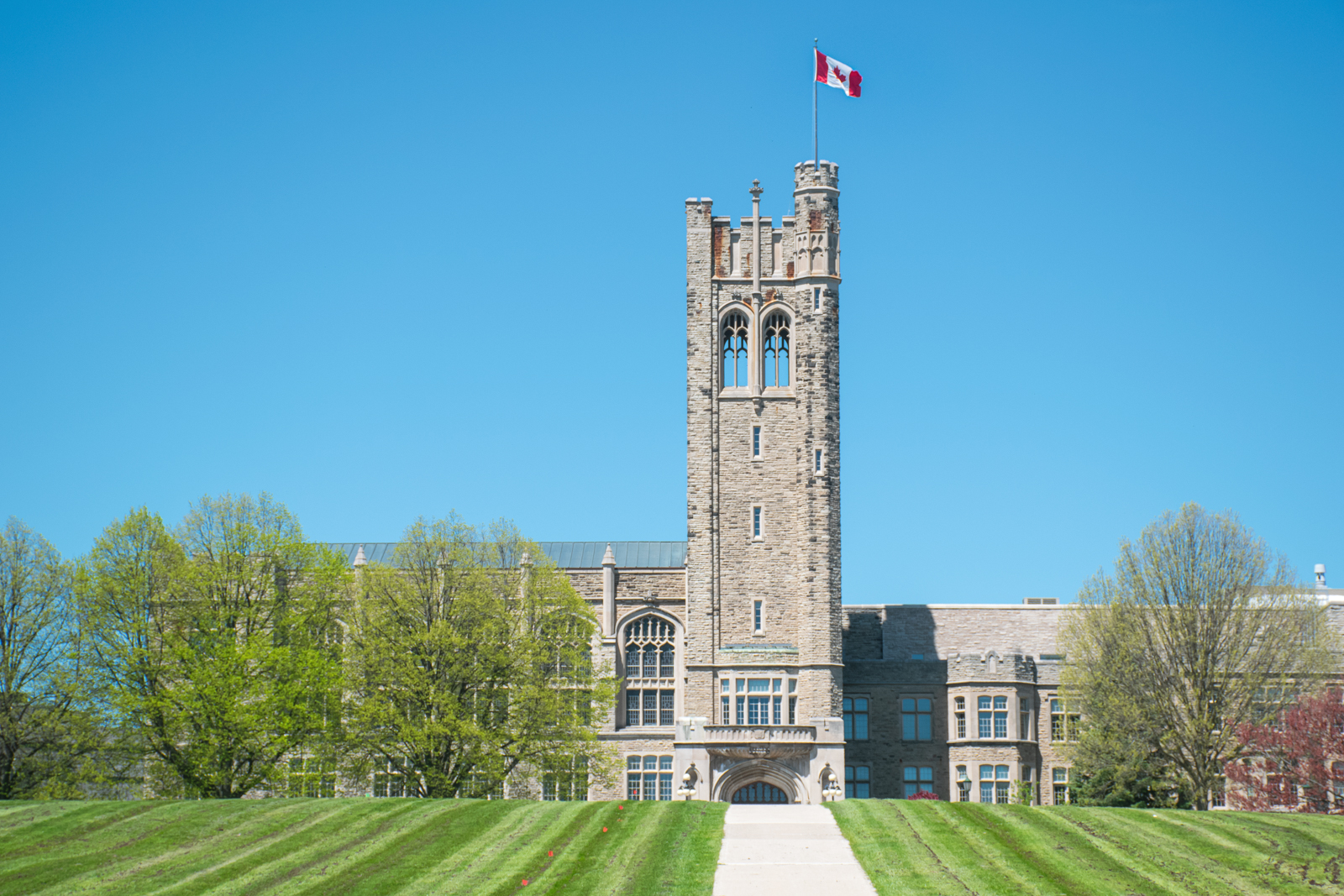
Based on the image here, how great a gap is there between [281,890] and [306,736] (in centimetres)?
2191

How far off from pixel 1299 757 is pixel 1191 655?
6053 millimetres

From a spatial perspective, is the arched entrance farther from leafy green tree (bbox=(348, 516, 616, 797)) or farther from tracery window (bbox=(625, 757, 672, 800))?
leafy green tree (bbox=(348, 516, 616, 797))

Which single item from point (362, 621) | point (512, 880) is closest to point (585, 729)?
point (362, 621)

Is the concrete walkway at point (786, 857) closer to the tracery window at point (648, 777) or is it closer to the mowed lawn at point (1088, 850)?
the mowed lawn at point (1088, 850)

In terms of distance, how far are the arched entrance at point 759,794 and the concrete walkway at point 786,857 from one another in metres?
19.3

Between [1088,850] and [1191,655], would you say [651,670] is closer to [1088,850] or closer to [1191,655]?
[1191,655]

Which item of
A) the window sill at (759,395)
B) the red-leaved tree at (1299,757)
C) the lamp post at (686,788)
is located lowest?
the lamp post at (686,788)

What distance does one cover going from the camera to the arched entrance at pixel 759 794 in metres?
61.6

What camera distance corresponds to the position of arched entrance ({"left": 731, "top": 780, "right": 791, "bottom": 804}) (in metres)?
61.6

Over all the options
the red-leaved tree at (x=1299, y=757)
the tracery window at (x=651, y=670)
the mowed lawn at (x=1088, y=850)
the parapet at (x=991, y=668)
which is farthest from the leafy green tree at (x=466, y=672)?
the red-leaved tree at (x=1299, y=757)

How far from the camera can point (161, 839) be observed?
3744 centimetres

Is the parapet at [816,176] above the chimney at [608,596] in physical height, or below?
above

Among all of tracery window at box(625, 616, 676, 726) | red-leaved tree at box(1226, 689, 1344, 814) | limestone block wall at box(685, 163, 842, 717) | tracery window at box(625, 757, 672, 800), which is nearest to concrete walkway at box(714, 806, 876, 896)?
red-leaved tree at box(1226, 689, 1344, 814)

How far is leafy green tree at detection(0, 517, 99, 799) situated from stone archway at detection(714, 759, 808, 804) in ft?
73.1
